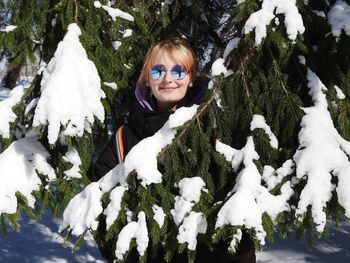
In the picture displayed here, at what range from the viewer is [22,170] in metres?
2.25

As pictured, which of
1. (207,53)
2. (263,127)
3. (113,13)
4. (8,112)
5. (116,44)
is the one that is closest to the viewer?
(263,127)

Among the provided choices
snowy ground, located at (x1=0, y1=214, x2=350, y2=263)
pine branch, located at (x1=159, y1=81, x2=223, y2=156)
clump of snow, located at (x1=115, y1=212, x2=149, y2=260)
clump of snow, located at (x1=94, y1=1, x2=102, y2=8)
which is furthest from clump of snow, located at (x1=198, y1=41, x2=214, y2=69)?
snowy ground, located at (x1=0, y1=214, x2=350, y2=263)

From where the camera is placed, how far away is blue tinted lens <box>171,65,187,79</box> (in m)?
1.98

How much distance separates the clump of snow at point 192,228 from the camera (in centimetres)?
158

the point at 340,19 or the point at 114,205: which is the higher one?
the point at 340,19

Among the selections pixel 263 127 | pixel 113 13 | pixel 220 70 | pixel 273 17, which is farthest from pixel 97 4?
pixel 263 127

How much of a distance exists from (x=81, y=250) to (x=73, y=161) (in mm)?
4382

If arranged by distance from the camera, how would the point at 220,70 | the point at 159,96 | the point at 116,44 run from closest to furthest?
the point at 220,70 → the point at 159,96 → the point at 116,44

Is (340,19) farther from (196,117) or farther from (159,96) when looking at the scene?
(159,96)

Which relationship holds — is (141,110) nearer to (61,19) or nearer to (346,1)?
(61,19)

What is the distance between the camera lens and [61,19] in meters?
2.45

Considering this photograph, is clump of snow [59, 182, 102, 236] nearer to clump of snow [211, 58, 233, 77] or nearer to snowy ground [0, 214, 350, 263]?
clump of snow [211, 58, 233, 77]

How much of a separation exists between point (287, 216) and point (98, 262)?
15.6 ft

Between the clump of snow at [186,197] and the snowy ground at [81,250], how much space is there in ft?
15.0
